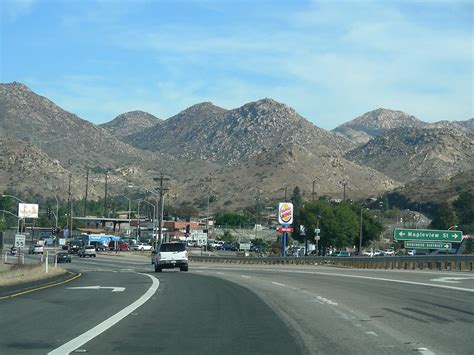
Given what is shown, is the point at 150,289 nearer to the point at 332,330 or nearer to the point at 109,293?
the point at 109,293

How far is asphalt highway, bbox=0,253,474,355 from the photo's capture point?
43.6 ft

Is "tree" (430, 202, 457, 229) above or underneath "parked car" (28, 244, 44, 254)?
above

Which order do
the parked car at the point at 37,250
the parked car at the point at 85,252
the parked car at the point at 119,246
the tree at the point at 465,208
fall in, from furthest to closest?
1. the parked car at the point at 119,246
2. the tree at the point at 465,208
3. the parked car at the point at 37,250
4. the parked car at the point at 85,252

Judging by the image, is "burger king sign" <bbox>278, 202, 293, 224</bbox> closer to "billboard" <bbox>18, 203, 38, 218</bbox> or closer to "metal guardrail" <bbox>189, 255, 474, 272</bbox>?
"metal guardrail" <bbox>189, 255, 474, 272</bbox>

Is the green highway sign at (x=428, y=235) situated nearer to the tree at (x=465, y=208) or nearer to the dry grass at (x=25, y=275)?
the dry grass at (x=25, y=275)

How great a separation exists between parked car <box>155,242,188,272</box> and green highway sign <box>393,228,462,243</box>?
22.3 metres

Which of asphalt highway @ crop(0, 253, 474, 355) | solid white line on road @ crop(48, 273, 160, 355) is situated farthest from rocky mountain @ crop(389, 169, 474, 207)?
solid white line on road @ crop(48, 273, 160, 355)

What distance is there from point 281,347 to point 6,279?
23.3 metres

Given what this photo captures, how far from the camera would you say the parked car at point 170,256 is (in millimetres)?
47219

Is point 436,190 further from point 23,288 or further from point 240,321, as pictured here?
point 240,321

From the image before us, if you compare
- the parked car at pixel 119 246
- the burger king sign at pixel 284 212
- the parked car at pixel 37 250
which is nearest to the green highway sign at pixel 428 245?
the burger king sign at pixel 284 212

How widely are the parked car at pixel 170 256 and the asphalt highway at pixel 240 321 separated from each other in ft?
64.8

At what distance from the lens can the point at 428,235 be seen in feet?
207

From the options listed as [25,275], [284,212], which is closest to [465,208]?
[284,212]
